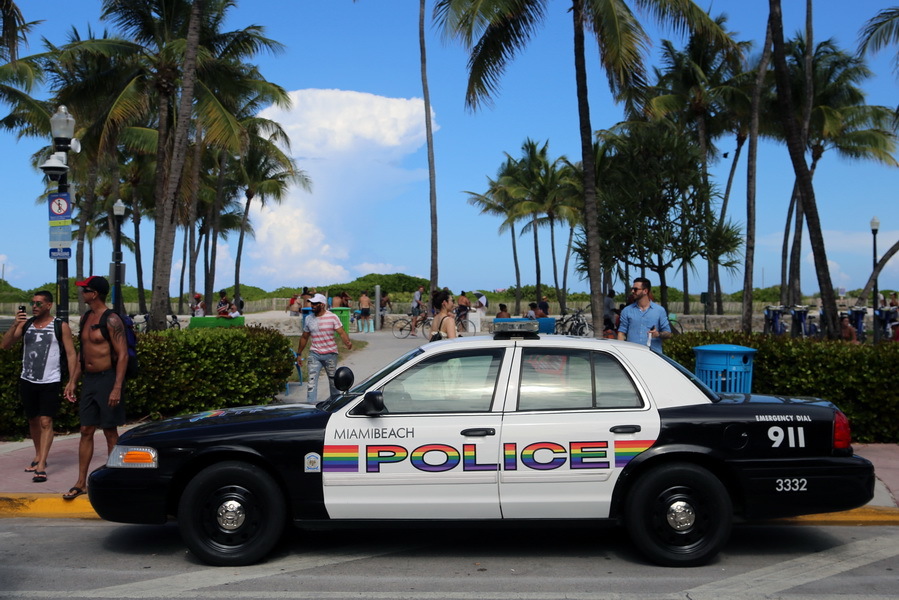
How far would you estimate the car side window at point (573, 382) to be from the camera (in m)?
5.79

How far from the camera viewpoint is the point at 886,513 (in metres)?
6.94

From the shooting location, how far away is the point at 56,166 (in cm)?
1025

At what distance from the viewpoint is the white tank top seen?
813 centimetres

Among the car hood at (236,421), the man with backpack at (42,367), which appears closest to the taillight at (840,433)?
the car hood at (236,421)

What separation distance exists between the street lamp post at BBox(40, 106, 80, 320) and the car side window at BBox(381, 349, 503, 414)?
5.90 m

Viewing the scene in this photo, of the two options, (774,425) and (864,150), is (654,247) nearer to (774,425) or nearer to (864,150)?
(864,150)

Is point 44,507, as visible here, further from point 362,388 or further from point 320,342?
point 320,342

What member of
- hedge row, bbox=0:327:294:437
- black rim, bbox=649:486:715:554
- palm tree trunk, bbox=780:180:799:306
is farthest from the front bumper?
palm tree trunk, bbox=780:180:799:306

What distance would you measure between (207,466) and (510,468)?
2.04m

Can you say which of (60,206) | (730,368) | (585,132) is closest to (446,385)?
(730,368)

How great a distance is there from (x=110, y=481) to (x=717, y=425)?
13.4 feet

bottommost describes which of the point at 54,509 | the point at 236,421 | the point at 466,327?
the point at 54,509

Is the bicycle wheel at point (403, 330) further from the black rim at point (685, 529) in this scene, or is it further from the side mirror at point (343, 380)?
the black rim at point (685, 529)

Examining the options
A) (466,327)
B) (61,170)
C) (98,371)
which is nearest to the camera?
(98,371)
